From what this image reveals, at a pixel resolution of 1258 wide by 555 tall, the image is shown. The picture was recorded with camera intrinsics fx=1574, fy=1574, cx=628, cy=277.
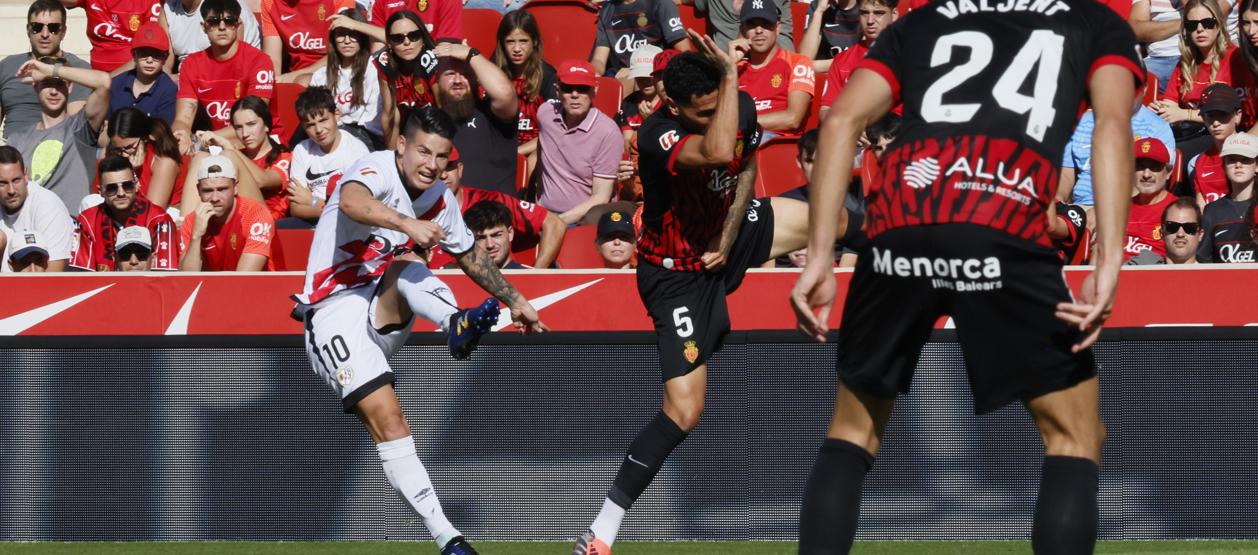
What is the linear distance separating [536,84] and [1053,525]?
820cm

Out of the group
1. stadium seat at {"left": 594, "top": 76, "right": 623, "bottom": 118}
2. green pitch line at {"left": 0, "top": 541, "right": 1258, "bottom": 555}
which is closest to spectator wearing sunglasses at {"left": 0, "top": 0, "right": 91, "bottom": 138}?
stadium seat at {"left": 594, "top": 76, "right": 623, "bottom": 118}

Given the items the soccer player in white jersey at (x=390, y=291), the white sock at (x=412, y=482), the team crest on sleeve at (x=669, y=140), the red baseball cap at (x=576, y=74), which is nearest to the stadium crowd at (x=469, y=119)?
the red baseball cap at (x=576, y=74)

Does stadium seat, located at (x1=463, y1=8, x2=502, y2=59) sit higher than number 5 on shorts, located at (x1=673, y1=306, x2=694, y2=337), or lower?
lower

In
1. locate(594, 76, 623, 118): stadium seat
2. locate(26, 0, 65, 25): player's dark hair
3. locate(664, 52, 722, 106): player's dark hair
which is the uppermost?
locate(664, 52, 722, 106): player's dark hair

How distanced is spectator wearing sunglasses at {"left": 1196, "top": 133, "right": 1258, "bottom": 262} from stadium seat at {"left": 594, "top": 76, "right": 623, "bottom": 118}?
4.51 m

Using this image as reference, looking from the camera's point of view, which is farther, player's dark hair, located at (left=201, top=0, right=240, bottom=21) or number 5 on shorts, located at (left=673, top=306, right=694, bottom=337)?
player's dark hair, located at (left=201, top=0, right=240, bottom=21)

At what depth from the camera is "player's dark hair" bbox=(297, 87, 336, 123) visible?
10.7 m

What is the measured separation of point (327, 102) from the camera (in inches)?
423

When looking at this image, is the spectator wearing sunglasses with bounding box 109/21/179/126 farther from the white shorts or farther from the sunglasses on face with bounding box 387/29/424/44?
the white shorts

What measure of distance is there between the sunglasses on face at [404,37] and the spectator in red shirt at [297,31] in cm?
219

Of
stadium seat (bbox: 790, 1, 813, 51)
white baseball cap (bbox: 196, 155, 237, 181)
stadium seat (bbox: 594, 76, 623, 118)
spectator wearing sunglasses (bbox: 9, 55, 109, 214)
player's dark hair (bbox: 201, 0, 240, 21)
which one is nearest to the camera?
white baseball cap (bbox: 196, 155, 237, 181)

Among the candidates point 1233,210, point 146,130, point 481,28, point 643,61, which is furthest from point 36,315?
point 1233,210

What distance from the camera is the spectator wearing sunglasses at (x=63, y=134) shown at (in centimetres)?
1198

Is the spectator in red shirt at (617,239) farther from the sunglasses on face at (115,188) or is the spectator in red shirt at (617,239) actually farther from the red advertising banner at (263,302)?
the sunglasses on face at (115,188)
